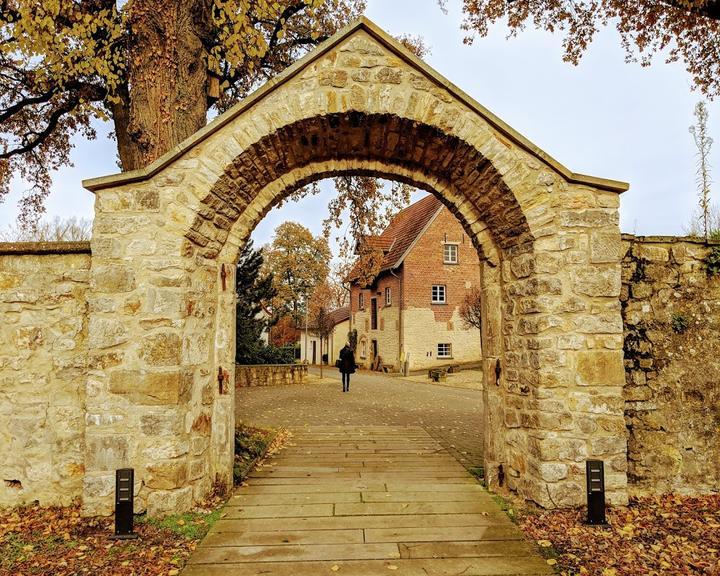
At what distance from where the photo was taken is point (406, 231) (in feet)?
87.1

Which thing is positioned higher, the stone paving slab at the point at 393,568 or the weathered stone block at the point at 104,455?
the weathered stone block at the point at 104,455

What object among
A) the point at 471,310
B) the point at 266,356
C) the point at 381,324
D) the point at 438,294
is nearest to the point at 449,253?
the point at 438,294

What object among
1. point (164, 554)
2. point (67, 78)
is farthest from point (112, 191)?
point (164, 554)

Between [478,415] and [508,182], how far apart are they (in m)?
7.01

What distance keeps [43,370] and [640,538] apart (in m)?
5.45

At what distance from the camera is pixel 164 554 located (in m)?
3.47

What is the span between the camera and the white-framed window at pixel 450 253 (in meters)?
25.2

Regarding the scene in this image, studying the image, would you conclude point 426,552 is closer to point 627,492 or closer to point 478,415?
point 627,492

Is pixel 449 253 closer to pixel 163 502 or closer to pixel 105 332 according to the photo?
pixel 105 332

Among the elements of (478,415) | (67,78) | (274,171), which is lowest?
(478,415)

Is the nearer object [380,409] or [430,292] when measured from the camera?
[380,409]

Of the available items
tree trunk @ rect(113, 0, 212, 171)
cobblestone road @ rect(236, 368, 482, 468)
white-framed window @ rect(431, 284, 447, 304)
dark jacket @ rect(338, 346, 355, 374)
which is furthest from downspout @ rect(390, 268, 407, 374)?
tree trunk @ rect(113, 0, 212, 171)

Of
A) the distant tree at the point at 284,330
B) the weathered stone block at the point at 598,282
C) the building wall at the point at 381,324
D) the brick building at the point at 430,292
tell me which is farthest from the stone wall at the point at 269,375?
the distant tree at the point at 284,330

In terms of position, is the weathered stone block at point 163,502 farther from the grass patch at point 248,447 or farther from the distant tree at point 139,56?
the distant tree at point 139,56
